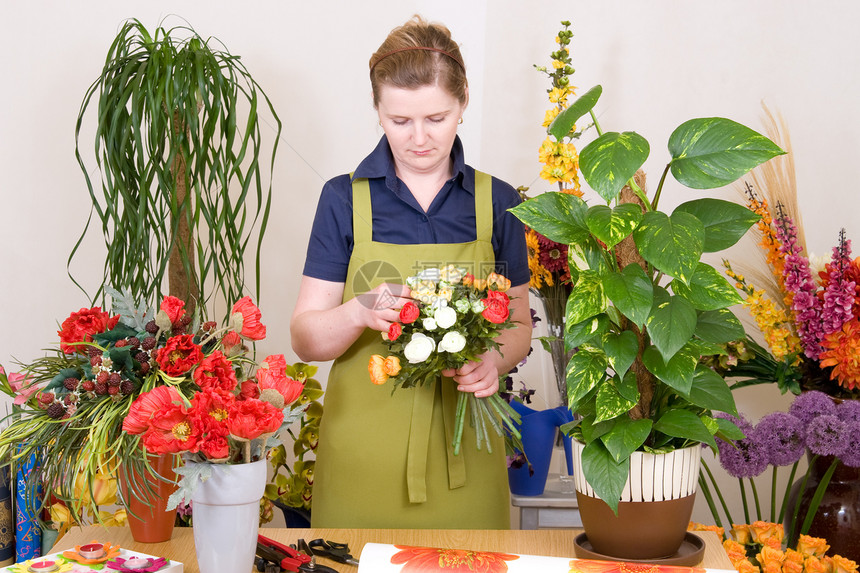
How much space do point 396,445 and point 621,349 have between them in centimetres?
71

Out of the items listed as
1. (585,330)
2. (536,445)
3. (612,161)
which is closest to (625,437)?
(585,330)

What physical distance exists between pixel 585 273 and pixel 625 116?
63.7 inches

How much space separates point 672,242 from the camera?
0.98 metres

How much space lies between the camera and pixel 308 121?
9.27 feet

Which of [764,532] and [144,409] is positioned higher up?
[144,409]

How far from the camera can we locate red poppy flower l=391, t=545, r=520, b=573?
3.30 ft

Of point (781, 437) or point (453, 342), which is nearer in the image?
point (453, 342)

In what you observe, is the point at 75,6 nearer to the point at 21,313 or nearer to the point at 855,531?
the point at 21,313

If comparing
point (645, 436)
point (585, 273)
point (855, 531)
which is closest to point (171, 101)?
point (585, 273)

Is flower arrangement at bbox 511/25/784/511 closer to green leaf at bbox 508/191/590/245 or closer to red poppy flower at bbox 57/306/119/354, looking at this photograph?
green leaf at bbox 508/191/590/245

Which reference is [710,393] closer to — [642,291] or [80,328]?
[642,291]

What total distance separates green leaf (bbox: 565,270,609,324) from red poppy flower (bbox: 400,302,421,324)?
274 millimetres

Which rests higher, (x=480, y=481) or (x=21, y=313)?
(x=21, y=313)

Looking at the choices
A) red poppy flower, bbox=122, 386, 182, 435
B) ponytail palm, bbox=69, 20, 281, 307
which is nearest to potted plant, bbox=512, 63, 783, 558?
red poppy flower, bbox=122, 386, 182, 435
